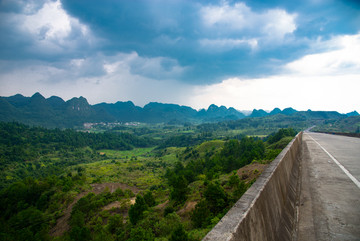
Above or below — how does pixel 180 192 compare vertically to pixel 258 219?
below

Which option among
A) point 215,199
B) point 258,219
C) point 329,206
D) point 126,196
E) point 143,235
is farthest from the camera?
point 126,196

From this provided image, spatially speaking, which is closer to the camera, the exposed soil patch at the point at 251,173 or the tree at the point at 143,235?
the tree at the point at 143,235

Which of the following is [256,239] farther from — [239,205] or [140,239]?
[140,239]

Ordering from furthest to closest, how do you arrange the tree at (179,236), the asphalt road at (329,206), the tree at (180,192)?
the tree at (180,192)
the tree at (179,236)
the asphalt road at (329,206)

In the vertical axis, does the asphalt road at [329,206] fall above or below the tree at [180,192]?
above

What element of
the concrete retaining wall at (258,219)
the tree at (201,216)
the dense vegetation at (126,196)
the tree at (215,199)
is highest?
the concrete retaining wall at (258,219)

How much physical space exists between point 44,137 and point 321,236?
734 feet

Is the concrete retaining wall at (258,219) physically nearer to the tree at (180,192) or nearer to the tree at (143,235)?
the tree at (143,235)

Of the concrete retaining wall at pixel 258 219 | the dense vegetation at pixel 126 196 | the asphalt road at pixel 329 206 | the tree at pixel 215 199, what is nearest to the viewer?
the concrete retaining wall at pixel 258 219

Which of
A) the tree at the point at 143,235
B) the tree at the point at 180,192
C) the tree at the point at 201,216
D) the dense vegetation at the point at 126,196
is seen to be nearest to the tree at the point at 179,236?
the dense vegetation at the point at 126,196

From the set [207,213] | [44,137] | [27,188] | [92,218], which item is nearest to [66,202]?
[92,218]

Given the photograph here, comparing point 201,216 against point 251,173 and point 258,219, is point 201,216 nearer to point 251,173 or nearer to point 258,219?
point 251,173

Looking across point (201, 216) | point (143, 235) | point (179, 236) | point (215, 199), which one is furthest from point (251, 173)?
point (179, 236)

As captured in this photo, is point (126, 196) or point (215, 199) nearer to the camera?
point (215, 199)
